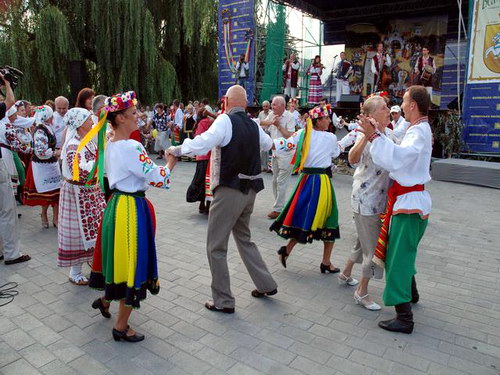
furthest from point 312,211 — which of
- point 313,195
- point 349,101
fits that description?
point 349,101

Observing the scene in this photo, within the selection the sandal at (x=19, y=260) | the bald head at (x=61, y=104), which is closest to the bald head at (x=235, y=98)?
the sandal at (x=19, y=260)

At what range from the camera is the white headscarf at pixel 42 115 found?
498cm

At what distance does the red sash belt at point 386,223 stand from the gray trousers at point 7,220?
402cm

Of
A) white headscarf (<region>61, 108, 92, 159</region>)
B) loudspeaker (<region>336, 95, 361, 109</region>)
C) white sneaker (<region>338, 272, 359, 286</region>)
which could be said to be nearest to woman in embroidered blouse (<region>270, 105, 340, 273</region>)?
white sneaker (<region>338, 272, 359, 286</region>)

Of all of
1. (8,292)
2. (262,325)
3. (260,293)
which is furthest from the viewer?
(8,292)

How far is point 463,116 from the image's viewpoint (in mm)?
11211

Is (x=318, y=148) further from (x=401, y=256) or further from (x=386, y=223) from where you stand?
(x=401, y=256)

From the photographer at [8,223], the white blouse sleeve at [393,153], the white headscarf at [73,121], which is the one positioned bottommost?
the photographer at [8,223]

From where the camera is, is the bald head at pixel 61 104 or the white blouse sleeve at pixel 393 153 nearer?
the white blouse sleeve at pixel 393 153

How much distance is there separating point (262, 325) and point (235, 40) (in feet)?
45.8

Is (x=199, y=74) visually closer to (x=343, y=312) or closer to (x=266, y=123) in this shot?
(x=266, y=123)

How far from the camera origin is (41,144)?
516 centimetres

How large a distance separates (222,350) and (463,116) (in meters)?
10.9

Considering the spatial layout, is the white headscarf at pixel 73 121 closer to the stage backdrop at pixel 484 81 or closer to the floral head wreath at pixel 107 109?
the floral head wreath at pixel 107 109
